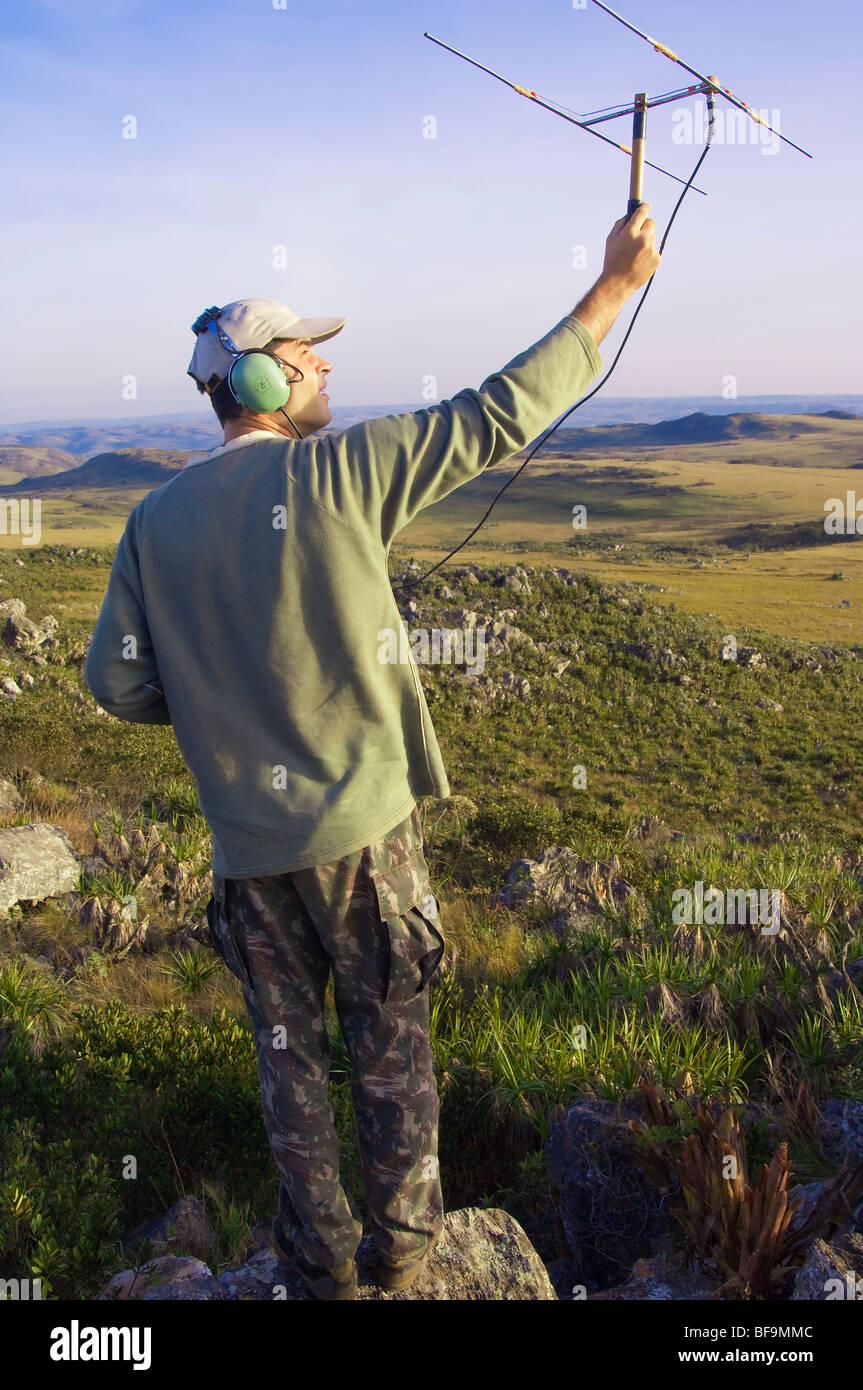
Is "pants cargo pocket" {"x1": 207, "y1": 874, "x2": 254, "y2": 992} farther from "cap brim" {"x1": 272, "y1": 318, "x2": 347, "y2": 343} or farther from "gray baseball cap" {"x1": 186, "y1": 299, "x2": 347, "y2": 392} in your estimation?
"cap brim" {"x1": 272, "y1": 318, "x2": 347, "y2": 343}

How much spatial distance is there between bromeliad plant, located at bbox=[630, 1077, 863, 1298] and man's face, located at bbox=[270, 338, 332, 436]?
254cm

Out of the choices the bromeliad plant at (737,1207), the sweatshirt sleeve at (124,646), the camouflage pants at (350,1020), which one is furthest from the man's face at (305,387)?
the bromeliad plant at (737,1207)

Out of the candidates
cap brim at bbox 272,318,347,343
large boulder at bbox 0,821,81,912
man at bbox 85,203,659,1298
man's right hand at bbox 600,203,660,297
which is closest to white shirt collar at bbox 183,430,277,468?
man at bbox 85,203,659,1298

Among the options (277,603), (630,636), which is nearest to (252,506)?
(277,603)

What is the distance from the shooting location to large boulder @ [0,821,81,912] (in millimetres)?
5812

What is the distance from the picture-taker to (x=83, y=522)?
313 ft

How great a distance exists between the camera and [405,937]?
246 cm

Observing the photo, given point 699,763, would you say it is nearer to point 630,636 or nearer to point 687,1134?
point 630,636

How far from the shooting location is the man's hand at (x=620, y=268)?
2422mm

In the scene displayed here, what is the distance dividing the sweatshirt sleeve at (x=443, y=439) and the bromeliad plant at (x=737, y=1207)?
2.18m

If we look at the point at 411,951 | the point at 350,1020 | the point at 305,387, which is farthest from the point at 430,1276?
the point at 305,387

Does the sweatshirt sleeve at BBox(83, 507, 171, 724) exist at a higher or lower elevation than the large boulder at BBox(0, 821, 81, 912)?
higher

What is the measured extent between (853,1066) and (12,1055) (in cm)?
366

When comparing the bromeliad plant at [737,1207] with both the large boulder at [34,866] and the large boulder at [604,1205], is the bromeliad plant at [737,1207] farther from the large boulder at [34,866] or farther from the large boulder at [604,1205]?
the large boulder at [34,866]
